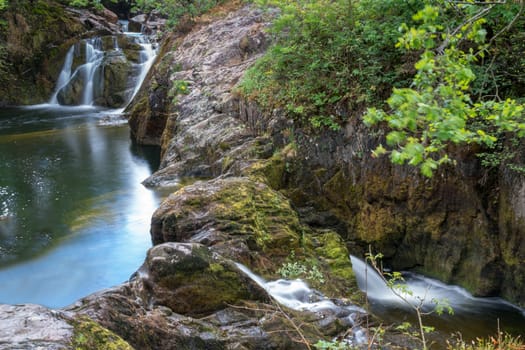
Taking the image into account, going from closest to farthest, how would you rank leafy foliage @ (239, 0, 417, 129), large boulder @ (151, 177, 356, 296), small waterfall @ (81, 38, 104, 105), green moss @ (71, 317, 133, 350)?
green moss @ (71, 317, 133, 350) → large boulder @ (151, 177, 356, 296) → leafy foliage @ (239, 0, 417, 129) → small waterfall @ (81, 38, 104, 105)

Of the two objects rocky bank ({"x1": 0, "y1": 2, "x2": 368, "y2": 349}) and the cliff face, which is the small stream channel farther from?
the cliff face

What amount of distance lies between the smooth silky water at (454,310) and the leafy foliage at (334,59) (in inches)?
105

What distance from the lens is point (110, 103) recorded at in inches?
881

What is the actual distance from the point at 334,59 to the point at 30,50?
877 inches

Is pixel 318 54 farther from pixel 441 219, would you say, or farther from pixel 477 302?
pixel 477 302

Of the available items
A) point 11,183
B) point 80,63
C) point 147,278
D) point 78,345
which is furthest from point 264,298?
point 80,63

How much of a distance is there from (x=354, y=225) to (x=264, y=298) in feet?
9.88

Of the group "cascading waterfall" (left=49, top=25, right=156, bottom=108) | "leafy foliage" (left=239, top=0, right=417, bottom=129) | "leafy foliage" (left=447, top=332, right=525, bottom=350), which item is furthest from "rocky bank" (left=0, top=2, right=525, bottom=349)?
"cascading waterfall" (left=49, top=25, right=156, bottom=108)

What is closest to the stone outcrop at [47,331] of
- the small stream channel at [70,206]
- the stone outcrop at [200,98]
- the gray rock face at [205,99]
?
the small stream channel at [70,206]

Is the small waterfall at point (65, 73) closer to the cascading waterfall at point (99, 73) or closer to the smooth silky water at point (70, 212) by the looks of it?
the cascading waterfall at point (99, 73)

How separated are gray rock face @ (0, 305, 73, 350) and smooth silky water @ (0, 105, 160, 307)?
12.4 feet

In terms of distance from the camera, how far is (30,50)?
25.0 meters

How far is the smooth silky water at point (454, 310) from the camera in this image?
584 cm

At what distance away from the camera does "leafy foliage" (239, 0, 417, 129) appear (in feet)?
24.0
